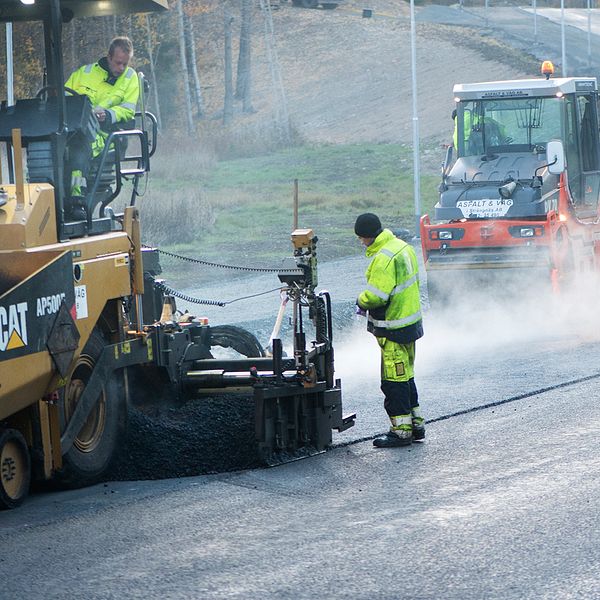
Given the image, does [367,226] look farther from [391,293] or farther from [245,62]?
[245,62]

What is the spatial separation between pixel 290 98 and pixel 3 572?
4749cm

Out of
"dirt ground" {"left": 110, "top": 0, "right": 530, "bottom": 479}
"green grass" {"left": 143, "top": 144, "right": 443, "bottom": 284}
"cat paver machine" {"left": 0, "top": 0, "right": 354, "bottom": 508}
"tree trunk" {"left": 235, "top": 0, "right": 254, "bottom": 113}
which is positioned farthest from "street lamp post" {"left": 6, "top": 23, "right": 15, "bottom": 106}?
"tree trunk" {"left": 235, "top": 0, "right": 254, "bottom": 113}

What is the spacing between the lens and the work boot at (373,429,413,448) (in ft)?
28.1

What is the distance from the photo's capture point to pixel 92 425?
7.78 metres

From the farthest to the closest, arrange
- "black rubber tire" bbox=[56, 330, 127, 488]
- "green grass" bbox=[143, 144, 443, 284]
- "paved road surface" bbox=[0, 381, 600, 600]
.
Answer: "green grass" bbox=[143, 144, 443, 284] → "black rubber tire" bbox=[56, 330, 127, 488] → "paved road surface" bbox=[0, 381, 600, 600]

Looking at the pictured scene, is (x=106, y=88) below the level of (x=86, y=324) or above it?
above

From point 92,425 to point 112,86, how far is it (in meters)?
2.22

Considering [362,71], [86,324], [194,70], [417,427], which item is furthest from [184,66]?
[86,324]

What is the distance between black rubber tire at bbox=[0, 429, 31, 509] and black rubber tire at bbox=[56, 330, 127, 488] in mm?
306

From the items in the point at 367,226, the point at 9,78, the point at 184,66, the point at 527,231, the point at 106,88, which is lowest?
the point at 527,231

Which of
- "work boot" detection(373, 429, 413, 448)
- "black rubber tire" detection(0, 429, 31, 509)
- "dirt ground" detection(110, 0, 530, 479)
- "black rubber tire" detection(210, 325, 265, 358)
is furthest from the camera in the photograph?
"dirt ground" detection(110, 0, 530, 479)

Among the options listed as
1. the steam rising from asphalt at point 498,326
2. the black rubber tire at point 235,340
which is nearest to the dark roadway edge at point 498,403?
the black rubber tire at point 235,340

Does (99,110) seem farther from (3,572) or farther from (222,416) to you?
(3,572)

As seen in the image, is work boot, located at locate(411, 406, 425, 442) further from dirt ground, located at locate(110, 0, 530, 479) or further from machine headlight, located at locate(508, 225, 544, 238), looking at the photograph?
dirt ground, located at locate(110, 0, 530, 479)
